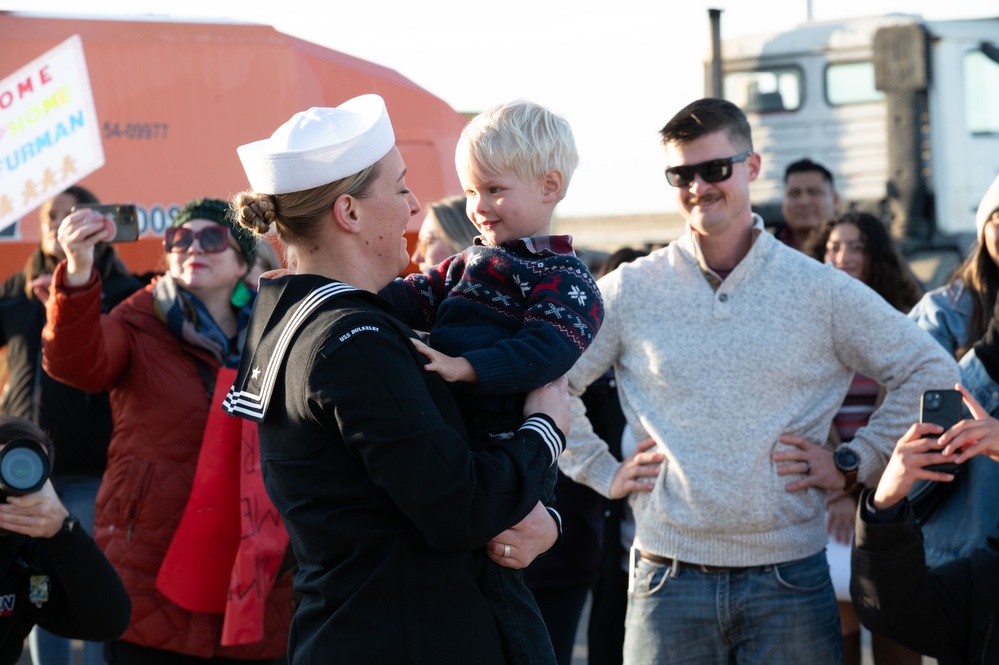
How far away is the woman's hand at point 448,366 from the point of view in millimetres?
A: 2266

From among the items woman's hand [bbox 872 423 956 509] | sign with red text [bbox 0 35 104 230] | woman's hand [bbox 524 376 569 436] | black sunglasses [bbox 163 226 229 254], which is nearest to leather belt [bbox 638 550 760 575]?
woman's hand [bbox 872 423 956 509]

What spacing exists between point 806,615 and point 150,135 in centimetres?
523

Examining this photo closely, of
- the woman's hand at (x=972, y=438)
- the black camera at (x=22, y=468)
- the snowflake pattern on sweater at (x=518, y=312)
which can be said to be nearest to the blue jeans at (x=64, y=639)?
the black camera at (x=22, y=468)

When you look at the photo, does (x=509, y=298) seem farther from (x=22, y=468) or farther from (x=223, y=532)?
(x=223, y=532)

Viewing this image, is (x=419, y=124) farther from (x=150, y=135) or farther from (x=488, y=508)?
(x=488, y=508)

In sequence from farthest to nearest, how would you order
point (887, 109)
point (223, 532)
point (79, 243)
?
Result: 1. point (887, 109)
2. point (223, 532)
3. point (79, 243)

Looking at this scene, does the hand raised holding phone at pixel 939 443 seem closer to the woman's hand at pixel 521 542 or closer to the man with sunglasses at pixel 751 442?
the man with sunglasses at pixel 751 442

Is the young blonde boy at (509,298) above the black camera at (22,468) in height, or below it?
above

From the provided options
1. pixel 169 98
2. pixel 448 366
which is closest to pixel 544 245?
pixel 448 366

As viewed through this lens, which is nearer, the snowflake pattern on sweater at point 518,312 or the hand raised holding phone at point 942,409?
the snowflake pattern on sweater at point 518,312

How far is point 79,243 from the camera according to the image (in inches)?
158

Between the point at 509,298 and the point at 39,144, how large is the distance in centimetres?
385

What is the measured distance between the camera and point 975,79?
11.1m

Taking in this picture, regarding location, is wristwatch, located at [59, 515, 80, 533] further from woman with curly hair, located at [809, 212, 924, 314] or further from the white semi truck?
the white semi truck
